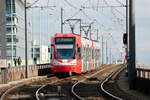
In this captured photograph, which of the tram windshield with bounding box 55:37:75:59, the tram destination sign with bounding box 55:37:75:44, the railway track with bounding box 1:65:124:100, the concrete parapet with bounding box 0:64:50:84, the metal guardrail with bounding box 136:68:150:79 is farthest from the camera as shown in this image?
the tram destination sign with bounding box 55:37:75:44

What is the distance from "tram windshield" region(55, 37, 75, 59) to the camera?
3072 centimetres

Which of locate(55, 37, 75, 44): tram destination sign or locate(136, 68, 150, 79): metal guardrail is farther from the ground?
locate(55, 37, 75, 44): tram destination sign

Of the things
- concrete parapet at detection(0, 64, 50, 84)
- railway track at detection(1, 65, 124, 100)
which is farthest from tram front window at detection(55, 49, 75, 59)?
railway track at detection(1, 65, 124, 100)

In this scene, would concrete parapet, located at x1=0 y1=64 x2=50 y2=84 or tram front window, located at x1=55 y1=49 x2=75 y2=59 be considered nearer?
concrete parapet, located at x1=0 y1=64 x2=50 y2=84

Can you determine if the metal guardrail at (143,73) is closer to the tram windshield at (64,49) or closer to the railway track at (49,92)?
the railway track at (49,92)

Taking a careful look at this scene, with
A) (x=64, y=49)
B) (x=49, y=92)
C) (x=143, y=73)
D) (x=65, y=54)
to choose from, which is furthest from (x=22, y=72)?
(x=143, y=73)

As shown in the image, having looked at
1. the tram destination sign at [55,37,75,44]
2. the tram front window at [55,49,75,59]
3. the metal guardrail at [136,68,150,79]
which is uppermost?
the tram destination sign at [55,37,75,44]

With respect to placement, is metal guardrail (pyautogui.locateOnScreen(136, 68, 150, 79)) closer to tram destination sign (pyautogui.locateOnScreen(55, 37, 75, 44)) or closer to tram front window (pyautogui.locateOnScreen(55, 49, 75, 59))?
tram front window (pyautogui.locateOnScreen(55, 49, 75, 59))

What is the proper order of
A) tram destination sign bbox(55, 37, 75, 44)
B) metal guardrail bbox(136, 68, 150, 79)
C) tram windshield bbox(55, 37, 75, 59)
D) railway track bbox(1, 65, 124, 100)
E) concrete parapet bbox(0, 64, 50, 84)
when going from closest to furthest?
1. railway track bbox(1, 65, 124, 100)
2. metal guardrail bbox(136, 68, 150, 79)
3. concrete parapet bbox(0, 64, 50, 84)
4. tram windshield bbox(55, 37, 75, 59)
5. tram destination sign bbox(55, 37, 75, 44)

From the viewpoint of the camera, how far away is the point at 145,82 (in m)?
18.2

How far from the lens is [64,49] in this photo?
1209 inches

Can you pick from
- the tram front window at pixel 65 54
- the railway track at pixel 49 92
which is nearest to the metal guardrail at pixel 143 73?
the railway track at pixel 49 92

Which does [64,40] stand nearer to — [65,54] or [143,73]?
[65,54]

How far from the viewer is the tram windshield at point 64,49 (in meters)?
30.7
